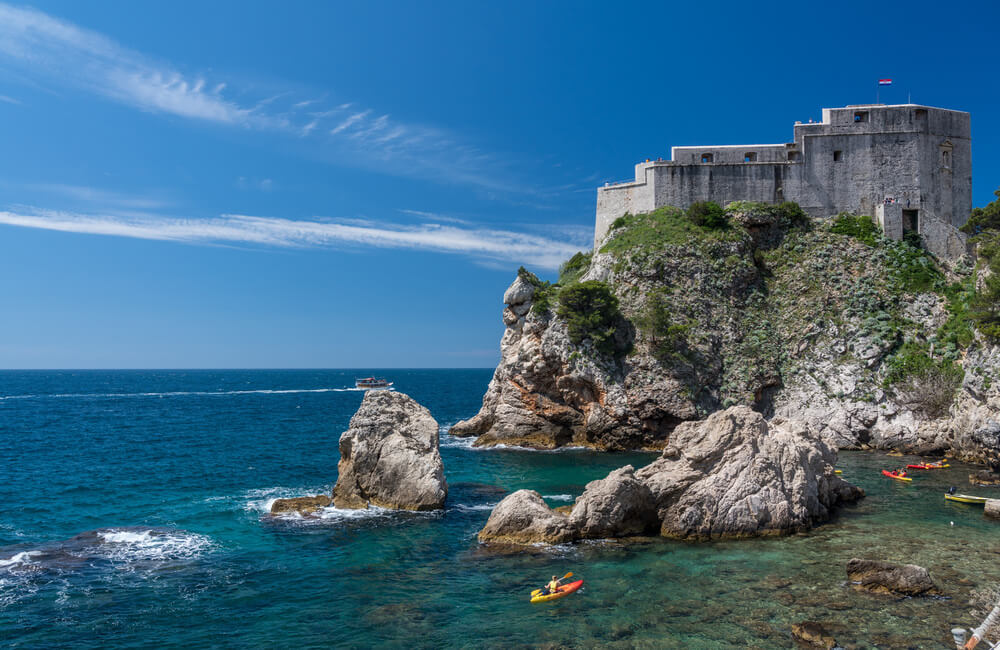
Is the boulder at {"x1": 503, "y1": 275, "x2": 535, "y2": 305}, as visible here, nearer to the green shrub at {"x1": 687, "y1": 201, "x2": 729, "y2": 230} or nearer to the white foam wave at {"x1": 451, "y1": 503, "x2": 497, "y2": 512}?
the green shrub at {"x1": 687, "y1": 201, "x2": 729, "y2": 230}

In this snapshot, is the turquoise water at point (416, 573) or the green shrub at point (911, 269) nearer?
the turquoise water at point (416, 573)

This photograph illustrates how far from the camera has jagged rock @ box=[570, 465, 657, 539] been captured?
21.6 metres

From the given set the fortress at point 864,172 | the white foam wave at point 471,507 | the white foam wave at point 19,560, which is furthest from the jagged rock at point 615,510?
the fortress at point 864,172

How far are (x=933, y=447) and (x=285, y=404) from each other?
6845 centimetres

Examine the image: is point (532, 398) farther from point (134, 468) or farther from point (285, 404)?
point (285, 404)

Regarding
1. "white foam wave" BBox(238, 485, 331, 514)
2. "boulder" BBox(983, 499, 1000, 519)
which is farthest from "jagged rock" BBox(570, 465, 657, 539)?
"white foam wave" BBox(238, 485, 331, 514)

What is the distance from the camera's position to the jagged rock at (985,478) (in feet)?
92.7

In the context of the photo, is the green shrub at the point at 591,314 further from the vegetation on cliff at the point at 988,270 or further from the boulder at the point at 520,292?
the vegetation on cliff at the point at 988,270

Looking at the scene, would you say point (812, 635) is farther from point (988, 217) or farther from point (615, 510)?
point (988, 217)

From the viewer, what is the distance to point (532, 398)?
4462 centimetres

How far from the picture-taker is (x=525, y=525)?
21531 mm

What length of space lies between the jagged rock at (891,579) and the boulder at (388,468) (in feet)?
48.6

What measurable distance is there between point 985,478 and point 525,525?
2215 centimetres

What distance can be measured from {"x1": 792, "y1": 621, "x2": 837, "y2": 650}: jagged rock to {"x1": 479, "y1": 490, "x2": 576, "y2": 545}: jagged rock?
8172 millimetres
